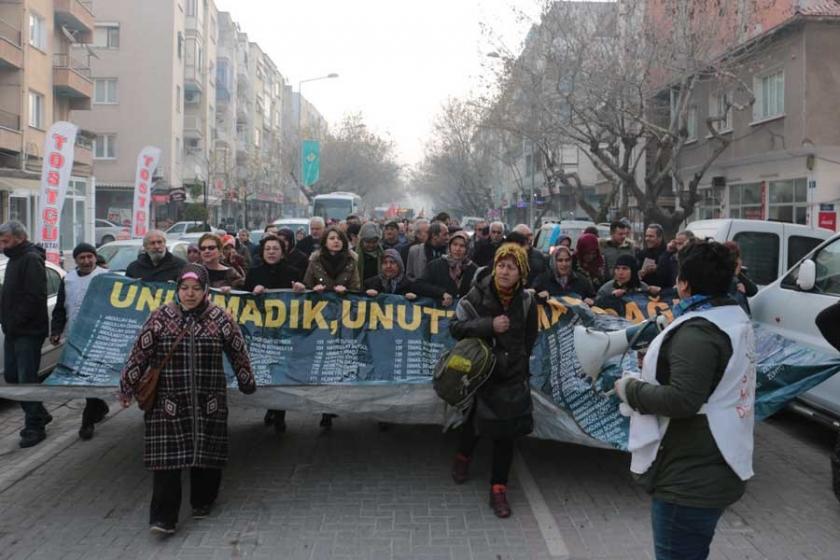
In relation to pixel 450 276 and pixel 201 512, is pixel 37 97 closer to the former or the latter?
pixel 450 276

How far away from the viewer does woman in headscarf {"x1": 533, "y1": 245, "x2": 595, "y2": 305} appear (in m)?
8.12

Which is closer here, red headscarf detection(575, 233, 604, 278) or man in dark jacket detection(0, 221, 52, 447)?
man in dark jacket detection(0, 221, 52, 447)

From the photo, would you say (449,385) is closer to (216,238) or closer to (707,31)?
(216,238)

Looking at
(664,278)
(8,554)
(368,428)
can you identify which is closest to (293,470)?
(368,428)

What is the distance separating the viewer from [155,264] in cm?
755

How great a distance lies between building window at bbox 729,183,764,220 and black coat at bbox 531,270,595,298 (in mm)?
18524

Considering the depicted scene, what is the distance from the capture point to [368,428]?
7836mm

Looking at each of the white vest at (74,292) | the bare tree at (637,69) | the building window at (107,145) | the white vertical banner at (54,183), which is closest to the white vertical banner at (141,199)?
the white vertical banner at (54,183)

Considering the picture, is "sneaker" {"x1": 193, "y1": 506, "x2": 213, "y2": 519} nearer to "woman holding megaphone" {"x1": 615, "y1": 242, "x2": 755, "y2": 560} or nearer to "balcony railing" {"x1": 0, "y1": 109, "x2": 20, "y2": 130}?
"woman holding megaphone" {"x1": 615, "y1": 242, "x2": 755, "y2": 560}

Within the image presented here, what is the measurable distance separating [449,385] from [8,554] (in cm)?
276

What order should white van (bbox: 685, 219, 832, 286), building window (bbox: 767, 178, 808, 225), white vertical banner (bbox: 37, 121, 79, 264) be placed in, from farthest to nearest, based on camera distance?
building window (bbox: 767, 178, 808, 225), white vertical banner (bbox: 37, 121, 79, 264), white van (bbox: 685, 219, 832, 286)

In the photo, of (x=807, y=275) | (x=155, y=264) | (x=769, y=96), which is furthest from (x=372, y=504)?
(x=769, y=96)

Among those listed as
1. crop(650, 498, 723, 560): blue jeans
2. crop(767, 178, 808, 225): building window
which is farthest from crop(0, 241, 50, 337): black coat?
crop(767, 178, 808, 225): building window

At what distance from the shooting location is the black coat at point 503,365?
17.5 ft
